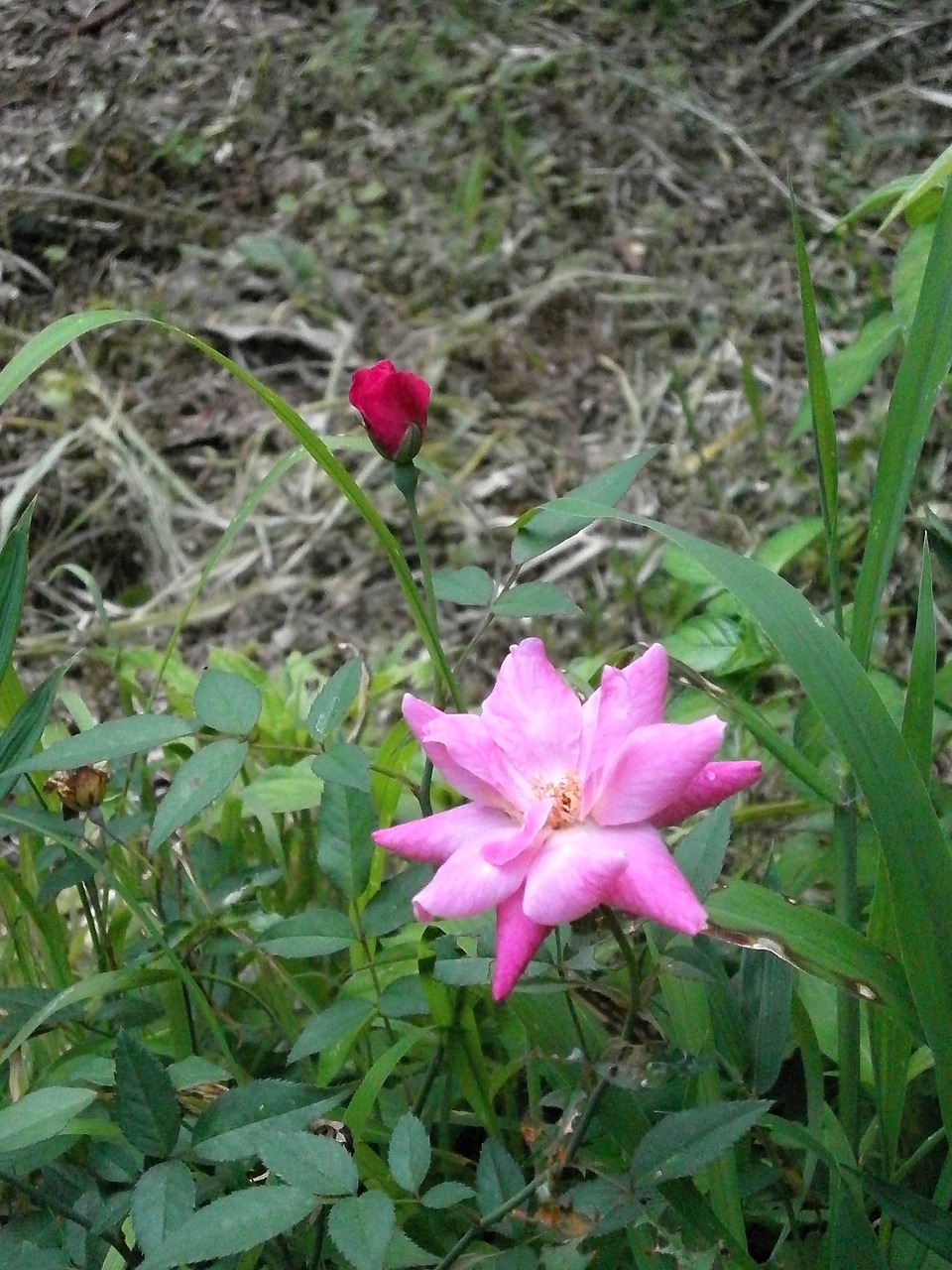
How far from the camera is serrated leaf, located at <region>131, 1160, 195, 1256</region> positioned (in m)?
0.53

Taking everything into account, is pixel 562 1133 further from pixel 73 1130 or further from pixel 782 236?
pixel 782 236

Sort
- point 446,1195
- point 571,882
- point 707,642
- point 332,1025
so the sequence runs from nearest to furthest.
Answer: point 571,882, point 446,1195, point 332,1025, point 707,642

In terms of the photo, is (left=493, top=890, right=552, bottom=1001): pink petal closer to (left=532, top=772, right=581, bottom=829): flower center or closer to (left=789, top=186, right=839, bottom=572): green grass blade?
(left=532, top=772, right=581, bottom=829): flower center

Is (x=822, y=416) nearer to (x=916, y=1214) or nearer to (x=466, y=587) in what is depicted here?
(x=466, y=587)

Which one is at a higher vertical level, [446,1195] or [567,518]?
[567,518]

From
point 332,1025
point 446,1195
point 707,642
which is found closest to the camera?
point 446,1195

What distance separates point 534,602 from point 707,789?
0.72 ft

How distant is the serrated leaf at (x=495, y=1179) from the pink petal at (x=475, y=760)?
0.71 ft

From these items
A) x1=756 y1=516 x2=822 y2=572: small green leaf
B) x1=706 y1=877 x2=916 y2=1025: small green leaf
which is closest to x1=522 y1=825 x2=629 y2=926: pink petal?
x1=706 y1=877 x2=916 y2=1025: small green leaf

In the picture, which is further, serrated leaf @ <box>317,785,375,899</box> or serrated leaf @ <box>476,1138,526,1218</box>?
serrated leaf @ <box>317,785,375,899</box>

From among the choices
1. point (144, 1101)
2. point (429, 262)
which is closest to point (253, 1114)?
point (144, 1101)

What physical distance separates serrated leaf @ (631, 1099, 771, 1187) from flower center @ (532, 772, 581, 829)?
16cm

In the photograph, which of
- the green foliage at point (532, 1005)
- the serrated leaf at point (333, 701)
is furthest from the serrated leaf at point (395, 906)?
the serrated leaf at point (333, 701)

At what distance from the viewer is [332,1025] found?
0.68 meters
